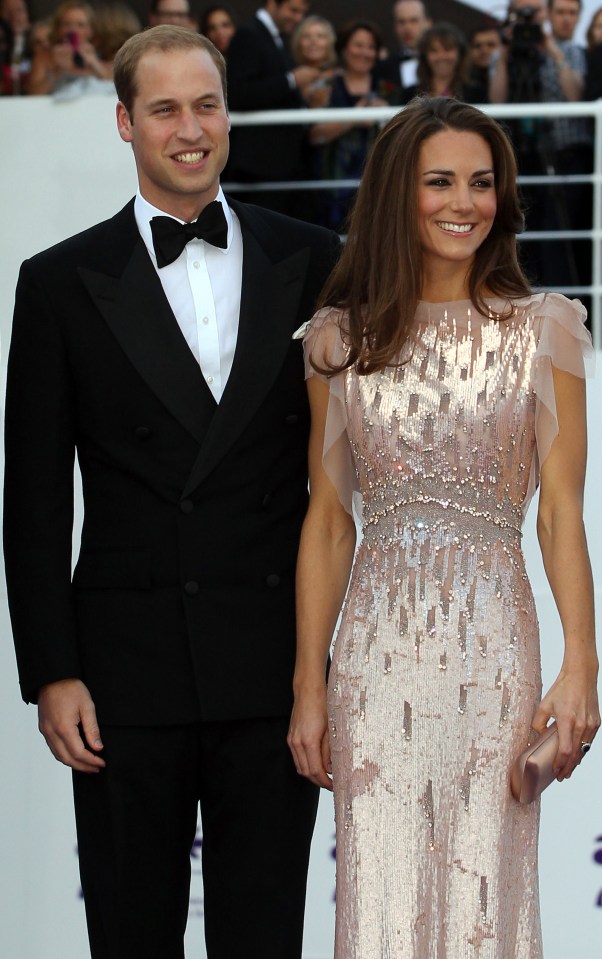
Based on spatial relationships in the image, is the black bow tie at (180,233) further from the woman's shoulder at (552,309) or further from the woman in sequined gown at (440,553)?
the woman's shoulder at (552,309)

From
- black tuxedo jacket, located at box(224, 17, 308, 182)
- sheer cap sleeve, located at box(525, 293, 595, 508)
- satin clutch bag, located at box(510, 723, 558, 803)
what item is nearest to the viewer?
satin clutch bag, located at box(510, 723, 558, 803)

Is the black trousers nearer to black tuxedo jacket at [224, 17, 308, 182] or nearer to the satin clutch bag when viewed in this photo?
the satin clutch bag

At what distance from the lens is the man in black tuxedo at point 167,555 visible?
223 centimetres

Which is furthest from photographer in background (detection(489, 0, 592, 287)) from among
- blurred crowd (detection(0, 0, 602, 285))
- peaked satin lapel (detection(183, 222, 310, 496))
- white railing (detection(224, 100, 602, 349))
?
peaked satin lapel (detection(183, 222, 310, 496))

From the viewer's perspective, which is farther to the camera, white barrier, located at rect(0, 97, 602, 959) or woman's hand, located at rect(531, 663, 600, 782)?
white barrier, located at rect(0, 97, 602, 959)

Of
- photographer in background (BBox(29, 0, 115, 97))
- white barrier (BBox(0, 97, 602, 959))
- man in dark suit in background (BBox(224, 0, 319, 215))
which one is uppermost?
photographer in background (BBox(29, 0, 115, 97))

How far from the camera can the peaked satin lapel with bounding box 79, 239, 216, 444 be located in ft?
7.28

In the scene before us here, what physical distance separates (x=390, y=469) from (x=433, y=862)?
572 mm

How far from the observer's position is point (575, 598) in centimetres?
210

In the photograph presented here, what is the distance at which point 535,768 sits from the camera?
2006mm

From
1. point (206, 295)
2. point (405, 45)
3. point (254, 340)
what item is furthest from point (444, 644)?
point (405, 45)

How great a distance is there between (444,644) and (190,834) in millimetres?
514

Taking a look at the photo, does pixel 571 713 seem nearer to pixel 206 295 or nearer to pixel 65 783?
pixel 206 295

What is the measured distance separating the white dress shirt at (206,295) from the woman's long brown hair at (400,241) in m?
0.16
